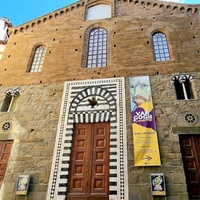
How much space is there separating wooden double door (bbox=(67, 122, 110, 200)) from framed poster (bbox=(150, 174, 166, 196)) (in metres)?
1.33

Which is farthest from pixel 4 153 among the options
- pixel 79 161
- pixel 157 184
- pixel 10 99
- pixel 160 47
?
pixel 160 47

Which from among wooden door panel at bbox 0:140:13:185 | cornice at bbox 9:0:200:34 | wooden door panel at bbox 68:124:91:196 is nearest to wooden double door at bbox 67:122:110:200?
wooden door panel at bbox 68:124:91:196

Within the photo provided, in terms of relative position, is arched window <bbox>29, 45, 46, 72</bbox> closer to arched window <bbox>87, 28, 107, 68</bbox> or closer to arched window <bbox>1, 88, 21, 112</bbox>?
arched window <bbox>1, 88, 21, 112</bbox>

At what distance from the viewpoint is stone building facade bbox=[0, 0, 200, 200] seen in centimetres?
646

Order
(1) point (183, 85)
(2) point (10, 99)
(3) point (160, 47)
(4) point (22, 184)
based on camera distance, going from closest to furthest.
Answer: (4) point (22, 184) → (1) point (183, 85) → (2) point (10, 99) → (3) point (160, 47)

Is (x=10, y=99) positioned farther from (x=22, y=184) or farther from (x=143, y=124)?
(x=143, y=124)

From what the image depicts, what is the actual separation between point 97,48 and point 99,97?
9.99 feet

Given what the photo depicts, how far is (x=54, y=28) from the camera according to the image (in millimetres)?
11180

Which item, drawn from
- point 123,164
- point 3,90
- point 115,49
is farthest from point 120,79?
point 3,90

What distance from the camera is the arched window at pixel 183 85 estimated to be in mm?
7844

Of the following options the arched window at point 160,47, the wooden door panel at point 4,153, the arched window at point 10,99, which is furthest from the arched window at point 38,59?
the arched window at point 160,47

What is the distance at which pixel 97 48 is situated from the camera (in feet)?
33.1

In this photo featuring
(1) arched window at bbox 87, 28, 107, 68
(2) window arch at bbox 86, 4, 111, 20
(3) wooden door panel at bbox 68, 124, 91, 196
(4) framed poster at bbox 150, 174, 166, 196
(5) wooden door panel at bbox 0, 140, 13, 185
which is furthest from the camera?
(2) window arch at bbox 86, 4, 111, 20

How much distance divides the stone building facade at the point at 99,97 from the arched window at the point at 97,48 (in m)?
0.07
